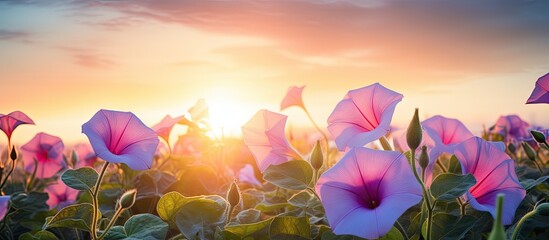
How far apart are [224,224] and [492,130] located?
106 inches

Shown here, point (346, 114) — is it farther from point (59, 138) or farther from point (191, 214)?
point (59, 138)

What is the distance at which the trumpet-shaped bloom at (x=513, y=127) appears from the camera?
11.7 feet

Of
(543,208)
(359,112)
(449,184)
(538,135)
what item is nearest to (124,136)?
(359,112)

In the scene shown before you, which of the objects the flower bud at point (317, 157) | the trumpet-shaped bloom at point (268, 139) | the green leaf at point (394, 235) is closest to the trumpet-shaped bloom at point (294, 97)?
the trumpet-shaped bloom at point (268, 139)

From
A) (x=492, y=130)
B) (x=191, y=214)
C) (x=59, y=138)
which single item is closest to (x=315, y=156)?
(x=191, y=214)

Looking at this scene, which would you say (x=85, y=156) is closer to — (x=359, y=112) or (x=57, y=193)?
(x=57, y=193)

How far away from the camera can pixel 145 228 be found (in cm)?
170

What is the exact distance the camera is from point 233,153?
345 centimetres

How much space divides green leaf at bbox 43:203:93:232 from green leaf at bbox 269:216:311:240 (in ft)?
1.75

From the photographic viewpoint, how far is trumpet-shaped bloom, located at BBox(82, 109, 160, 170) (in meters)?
1.69

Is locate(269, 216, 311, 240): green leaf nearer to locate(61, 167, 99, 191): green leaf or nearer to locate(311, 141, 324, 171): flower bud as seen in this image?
locate(311, 141, 324, 171): flower bud

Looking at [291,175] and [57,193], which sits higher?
[291,175]

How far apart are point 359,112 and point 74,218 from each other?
0.89 meters

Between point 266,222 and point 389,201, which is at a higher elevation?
point 389,201
